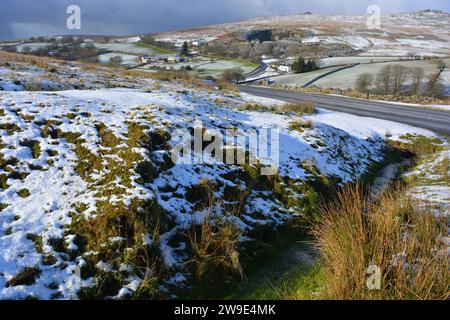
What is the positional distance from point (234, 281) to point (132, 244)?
2.00 metres

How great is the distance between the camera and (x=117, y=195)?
23.3ft

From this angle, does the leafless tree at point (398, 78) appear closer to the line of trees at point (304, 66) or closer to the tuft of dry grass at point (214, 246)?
the line of trees at point (304, 66)

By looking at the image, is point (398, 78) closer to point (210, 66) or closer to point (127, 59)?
point (210, 66)

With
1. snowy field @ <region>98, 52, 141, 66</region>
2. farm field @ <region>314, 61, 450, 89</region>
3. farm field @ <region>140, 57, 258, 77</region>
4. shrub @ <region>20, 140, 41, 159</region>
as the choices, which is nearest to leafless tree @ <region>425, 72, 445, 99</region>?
farm field @ <region>314, 61, 450, 89</region>

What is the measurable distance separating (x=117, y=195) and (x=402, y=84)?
53.0 metres

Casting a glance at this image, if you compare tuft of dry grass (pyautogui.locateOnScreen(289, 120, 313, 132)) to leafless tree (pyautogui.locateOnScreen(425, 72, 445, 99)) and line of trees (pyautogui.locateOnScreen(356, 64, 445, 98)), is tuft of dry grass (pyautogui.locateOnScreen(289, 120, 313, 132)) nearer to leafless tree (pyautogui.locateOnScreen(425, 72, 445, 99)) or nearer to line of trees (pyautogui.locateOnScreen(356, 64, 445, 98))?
line of trees (pyautogui.locateOnScreen(356, 64, 445, 98))

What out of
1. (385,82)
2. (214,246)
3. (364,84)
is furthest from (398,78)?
(214,246)

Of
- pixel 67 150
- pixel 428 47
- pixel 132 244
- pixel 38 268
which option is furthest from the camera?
pixel 428 47

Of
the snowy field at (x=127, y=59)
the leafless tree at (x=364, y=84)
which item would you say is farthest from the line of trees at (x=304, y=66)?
the snowy field at (x=127, y=59)

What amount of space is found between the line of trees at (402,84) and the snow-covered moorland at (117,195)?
4149 centimetres

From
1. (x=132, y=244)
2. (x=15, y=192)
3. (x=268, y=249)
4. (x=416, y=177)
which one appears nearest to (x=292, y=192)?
(x=268, y=249)

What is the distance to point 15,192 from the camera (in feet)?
22.9

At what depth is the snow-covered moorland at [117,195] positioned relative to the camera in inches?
229
